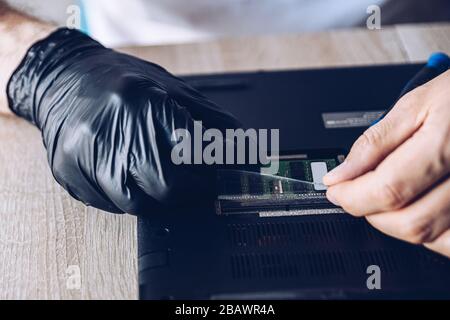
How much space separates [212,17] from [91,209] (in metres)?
0.51

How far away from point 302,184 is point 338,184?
2.5 inches

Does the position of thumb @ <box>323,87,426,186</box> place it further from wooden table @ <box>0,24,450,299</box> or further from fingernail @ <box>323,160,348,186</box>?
wooden table @ <box>0,24,450,299</box>

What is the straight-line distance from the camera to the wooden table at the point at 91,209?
74 cm

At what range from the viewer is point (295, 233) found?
0.72m

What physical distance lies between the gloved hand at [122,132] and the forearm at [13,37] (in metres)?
0.15

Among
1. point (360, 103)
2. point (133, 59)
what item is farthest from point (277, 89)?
point (133, 59)

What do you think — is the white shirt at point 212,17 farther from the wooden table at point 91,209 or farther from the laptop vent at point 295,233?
the laptop vent at point 295,233

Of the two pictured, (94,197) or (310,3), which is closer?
(94,197)

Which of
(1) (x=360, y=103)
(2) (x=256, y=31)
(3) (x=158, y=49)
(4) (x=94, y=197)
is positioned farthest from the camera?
(2) (x=256, y=31)

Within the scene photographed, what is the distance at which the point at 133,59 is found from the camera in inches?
32.1

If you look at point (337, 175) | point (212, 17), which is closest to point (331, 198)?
point (337, 175)

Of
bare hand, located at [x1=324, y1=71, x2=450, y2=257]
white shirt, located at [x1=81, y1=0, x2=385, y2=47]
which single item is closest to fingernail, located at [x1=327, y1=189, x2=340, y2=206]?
bare hand, located at [x1=324, y1=71, x2=450, y2=257]
